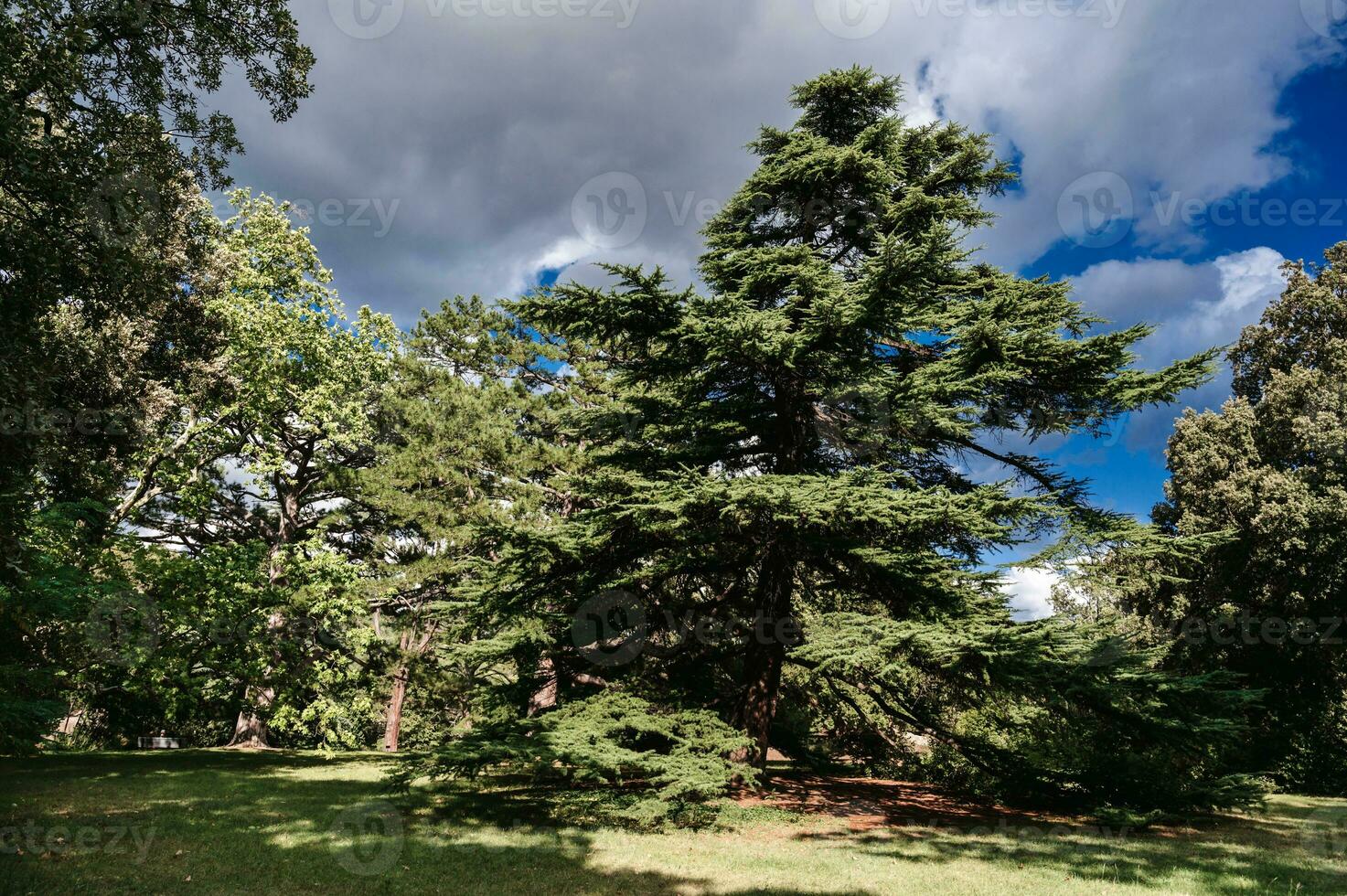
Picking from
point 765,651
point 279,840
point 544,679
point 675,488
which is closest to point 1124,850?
point 765,651

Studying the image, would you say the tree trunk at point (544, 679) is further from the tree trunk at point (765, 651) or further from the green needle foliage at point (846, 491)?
the tree trunk at point (765, 651)

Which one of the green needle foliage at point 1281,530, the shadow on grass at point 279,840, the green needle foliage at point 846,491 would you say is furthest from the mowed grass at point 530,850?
the green needle foliage at point 1281,530

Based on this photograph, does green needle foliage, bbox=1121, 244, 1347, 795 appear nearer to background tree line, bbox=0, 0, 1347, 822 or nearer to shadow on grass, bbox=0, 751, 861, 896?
background tree line, bbox=0, 0, 1347, 822

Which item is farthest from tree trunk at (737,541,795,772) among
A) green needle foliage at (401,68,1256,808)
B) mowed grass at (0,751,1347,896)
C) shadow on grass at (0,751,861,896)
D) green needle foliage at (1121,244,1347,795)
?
green needle foliage at (1121,244,1347,795)

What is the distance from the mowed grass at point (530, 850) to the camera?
6426 mm

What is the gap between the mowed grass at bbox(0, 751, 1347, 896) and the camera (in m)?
6.43

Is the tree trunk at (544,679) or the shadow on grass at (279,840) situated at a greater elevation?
the tree trunk at (544,679)

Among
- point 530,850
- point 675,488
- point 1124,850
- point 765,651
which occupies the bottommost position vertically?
point 530,850

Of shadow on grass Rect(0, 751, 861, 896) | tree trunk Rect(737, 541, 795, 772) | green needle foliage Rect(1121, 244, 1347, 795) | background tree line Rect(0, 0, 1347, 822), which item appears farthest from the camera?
green needle foliage Rect(1121, 244, 1347, 795)

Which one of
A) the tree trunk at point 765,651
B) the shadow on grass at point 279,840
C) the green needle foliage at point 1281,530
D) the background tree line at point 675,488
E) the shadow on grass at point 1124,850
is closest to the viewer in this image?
the shadow on grass at point 279,840

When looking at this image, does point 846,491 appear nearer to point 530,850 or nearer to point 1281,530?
point 530,850

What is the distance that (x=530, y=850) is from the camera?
7887 millimetres

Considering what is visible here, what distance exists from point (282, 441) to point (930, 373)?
19599 mm

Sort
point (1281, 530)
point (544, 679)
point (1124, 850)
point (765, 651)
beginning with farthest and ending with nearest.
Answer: point (1281, 530) < point (765, 651) < point (544, 679) < point (1124, 850)
